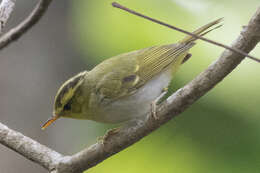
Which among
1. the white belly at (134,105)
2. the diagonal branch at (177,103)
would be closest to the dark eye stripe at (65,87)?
the white belly at (134,105)

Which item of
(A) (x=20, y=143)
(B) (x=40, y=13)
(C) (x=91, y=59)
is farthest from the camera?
(C) (x=91, y=59)

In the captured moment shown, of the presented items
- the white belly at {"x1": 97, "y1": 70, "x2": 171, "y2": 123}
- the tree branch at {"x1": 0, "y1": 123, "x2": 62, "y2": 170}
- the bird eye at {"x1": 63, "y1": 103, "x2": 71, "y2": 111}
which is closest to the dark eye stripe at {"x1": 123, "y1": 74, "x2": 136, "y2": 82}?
the white belly at {"x1": 97, "y1": 70, "x2": 171, "y2": 123}

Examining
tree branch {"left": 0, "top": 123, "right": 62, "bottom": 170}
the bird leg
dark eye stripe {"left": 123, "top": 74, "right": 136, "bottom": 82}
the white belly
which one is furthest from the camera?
dark eye stripe {"left": 123, "top": 74, "right": 136, "bottom": 82}

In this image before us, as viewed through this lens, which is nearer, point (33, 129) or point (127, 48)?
point (127, 48)

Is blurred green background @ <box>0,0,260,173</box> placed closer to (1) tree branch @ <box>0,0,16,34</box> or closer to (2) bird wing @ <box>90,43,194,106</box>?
(2) bird wing @ <box>90,43,194,106</box>

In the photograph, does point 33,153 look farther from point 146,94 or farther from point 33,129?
point 33,129

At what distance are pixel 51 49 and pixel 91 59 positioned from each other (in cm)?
104

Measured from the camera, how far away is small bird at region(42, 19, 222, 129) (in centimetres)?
352

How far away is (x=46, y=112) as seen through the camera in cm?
538

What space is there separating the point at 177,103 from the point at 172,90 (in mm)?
1101

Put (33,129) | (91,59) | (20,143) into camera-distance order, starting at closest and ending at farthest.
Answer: (20,143) < (91,59) < (33,129)

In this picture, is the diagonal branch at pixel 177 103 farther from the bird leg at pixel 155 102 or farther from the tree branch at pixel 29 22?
the tree branch at pixel 29 22

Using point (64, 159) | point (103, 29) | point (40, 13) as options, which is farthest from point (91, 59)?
point (40, 13)

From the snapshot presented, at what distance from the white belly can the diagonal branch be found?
22 centimetres
